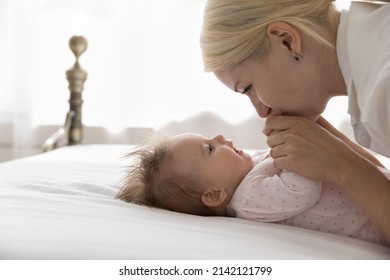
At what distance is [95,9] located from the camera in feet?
10.5

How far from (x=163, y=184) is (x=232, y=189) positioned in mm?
157

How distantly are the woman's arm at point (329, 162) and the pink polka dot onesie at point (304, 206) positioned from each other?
0.04 metres

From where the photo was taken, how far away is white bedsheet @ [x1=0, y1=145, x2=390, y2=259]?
110cm

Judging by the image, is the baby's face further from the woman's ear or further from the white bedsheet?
the woman's ear

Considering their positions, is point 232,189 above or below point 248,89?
below

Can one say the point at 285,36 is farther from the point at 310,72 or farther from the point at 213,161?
the point at 213,161

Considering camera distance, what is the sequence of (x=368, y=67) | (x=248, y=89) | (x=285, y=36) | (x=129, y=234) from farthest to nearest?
(x=248, y=89), (x=285, y=36), (x=368, y=67), (x=129, y=234)

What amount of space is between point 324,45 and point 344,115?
5.71ft

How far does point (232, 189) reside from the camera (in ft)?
4.92

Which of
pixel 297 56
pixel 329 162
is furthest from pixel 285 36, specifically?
pixel 329 162

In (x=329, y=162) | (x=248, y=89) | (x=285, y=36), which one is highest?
(x=285, y=36)

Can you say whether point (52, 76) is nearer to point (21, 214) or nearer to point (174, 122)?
point (174, 122)
